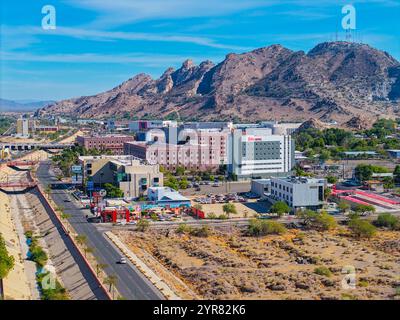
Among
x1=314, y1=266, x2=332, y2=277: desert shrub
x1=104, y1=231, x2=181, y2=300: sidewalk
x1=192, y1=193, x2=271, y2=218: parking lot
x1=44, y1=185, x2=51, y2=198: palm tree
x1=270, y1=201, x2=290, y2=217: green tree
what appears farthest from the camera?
x1=44, y1=185, x2=51, y2=198: palm tree

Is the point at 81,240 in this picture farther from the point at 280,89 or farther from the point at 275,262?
the point at 280,89

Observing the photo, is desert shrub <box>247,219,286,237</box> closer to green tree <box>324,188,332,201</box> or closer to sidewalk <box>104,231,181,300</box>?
sidewalk <box>104,231,181,300</box>

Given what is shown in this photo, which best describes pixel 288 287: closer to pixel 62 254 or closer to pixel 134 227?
pixel 62 254

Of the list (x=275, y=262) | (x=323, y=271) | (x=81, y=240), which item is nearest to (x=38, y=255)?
(x=81, y=240)

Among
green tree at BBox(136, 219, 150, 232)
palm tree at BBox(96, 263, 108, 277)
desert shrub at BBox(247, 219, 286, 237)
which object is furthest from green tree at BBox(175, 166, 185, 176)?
palm tree at BBox(96, 263, 108, 277)

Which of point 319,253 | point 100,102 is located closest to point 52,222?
point 319,253

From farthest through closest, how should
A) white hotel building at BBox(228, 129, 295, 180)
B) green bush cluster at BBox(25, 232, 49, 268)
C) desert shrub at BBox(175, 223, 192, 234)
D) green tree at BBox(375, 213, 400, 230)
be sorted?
white hotel building at BBox(228, 129, 295, 180), green tree at BBox(375, 213, 400, 230), desert shrub at BBox(175, 223, 192, 234), green bush cluster at BBox(25, 232, 49, 268)
